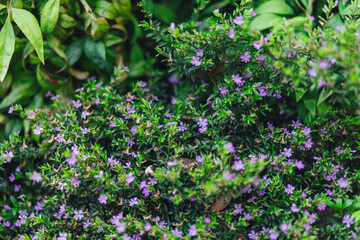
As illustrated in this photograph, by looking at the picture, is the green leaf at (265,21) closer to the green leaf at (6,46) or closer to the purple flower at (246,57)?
the purple flower at (246,57)

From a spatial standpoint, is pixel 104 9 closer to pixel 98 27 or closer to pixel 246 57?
pixel 98 27

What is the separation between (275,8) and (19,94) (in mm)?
1818

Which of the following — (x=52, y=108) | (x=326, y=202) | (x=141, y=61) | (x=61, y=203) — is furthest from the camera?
(x=141, y=61)

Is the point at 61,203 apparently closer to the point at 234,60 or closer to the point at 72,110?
the point at 72,110

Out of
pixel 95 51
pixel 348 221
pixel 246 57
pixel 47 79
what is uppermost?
pixel 95 51

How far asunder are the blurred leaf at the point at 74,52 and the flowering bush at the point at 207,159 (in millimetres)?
372

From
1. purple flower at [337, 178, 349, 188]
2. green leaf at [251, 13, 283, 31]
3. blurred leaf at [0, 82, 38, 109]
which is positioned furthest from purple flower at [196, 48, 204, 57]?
blurred leaf at [0, 82, 38, 109]

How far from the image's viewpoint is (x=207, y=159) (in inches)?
60.0

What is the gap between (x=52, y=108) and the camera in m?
2.26

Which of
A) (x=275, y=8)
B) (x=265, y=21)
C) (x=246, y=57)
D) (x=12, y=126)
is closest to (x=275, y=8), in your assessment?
(x=275, y=8)

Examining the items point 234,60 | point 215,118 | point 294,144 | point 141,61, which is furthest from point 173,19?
point 294,144

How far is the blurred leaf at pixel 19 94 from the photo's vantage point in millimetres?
2318

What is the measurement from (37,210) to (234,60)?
1.45m

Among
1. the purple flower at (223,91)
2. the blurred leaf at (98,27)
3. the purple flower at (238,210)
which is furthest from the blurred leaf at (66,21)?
the purple flower at (238,210)
